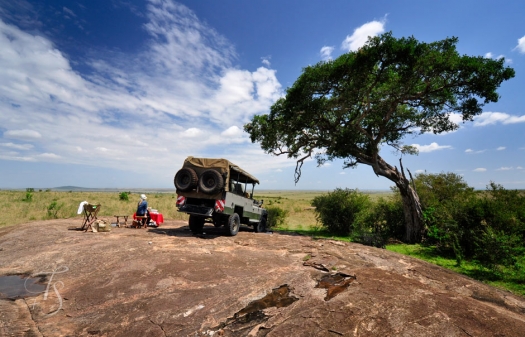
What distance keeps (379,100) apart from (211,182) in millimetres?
9340

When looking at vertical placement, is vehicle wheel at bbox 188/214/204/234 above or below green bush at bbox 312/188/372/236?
below

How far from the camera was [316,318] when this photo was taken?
13.1 feet

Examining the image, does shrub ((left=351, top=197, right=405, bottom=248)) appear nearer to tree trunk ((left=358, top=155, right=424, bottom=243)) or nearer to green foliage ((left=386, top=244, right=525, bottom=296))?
tree trunk ((left=358, top=155, right=424, bottom=243))

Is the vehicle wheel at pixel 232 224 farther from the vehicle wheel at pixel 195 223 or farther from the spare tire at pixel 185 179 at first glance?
the spare tire at pixel 185 179

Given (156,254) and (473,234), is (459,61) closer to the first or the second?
(473,234)

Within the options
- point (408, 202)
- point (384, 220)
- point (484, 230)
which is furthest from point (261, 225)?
point (484, 230)

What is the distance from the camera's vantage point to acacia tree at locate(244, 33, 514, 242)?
37.0 ft

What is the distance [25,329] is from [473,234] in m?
12.1

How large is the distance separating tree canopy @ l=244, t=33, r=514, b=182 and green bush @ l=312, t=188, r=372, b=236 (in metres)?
2.27

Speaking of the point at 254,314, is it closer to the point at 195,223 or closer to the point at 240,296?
the point at 240,296

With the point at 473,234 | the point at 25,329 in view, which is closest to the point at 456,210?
the point at 473,234

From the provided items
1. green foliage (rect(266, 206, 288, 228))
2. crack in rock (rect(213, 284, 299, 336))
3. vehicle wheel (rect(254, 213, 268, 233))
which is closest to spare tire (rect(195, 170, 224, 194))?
vehicle wheel (rect(254, 213, 268, 233))

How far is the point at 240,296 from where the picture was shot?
16.0 feet

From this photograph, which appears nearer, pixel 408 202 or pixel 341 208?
pixel 408 202
